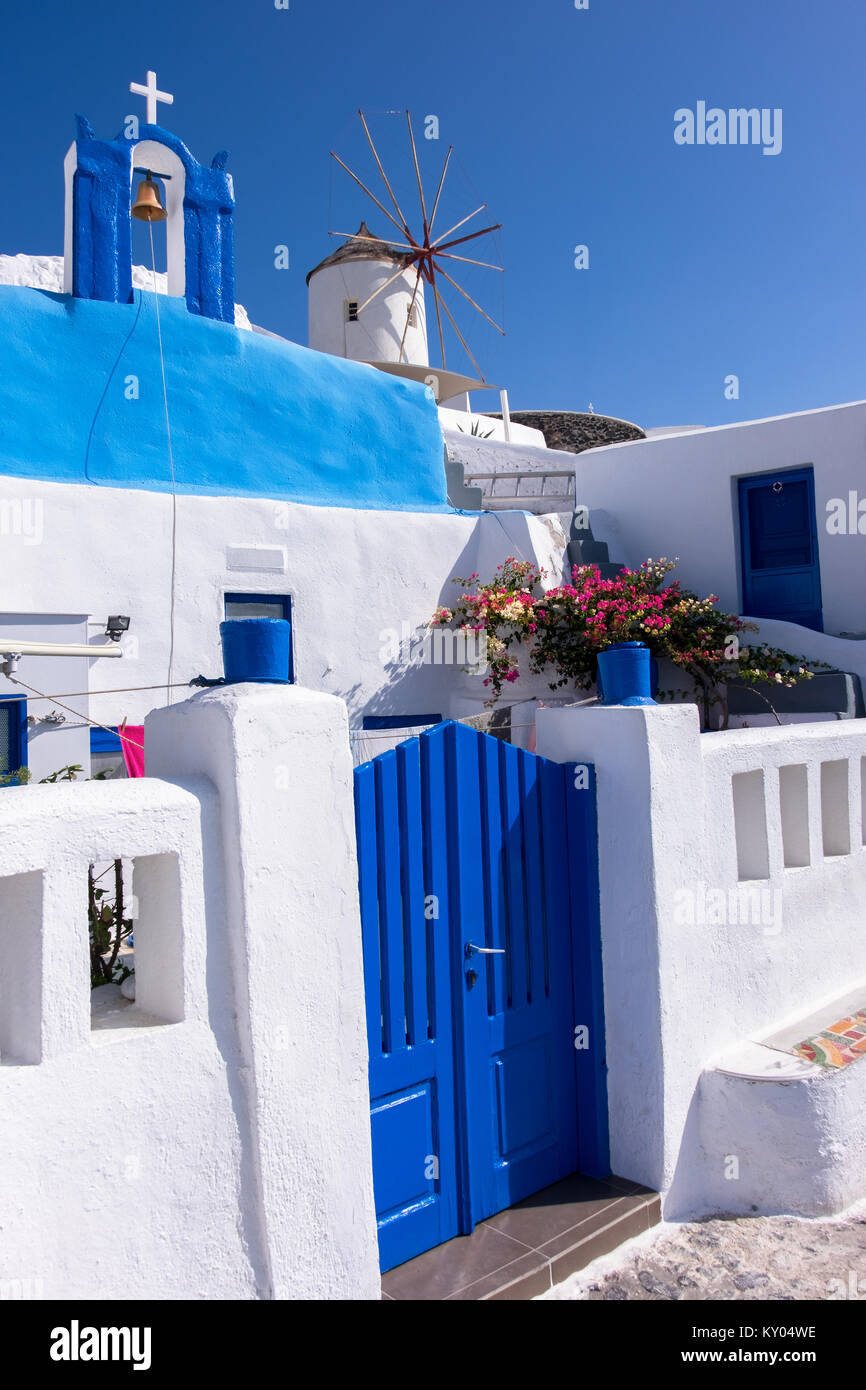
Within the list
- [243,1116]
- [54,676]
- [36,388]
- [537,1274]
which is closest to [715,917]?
[537,1274]

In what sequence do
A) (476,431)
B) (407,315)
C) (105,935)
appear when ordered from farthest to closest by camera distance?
(407,315) → (476,431) → (105,935)

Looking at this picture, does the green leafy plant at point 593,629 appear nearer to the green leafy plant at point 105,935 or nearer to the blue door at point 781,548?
the blue door at point 781,548

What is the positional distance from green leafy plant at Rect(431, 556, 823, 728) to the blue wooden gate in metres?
4.85

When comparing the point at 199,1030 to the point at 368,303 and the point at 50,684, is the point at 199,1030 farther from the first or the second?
the point at 368,303

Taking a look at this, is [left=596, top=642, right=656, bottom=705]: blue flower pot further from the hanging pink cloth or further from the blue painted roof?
the blue painted roof

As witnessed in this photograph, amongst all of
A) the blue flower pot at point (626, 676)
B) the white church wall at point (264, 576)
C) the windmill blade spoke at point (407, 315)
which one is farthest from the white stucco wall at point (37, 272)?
the blue flower pot at point (626, 676)

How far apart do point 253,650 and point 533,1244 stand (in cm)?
249

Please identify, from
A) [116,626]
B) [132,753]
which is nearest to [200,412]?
[116,626]

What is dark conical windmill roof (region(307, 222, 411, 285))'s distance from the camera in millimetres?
21547

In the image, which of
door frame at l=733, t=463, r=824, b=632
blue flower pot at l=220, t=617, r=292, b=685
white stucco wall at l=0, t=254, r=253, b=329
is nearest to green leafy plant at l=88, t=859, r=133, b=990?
blue flower pot at l=220, t=617, r=292, b=685

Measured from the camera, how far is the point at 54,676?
6.67 m

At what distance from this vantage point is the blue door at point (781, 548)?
403 inches

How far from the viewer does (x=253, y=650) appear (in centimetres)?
331
